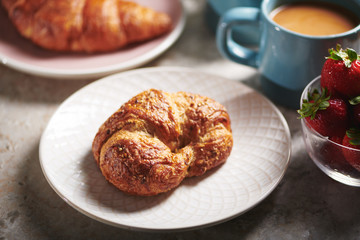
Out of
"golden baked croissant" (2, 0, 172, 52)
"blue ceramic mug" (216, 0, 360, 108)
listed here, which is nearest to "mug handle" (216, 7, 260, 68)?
"blue ceramic mug" (216, 0, 360, 108)

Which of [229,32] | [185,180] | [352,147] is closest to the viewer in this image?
[352,147]

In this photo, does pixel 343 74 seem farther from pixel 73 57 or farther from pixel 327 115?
pixel 73 57

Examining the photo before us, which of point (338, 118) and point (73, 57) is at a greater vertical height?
point (338, 118)

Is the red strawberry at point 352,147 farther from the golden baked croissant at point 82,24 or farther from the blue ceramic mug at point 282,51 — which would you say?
the golden baked croissant at point 82,24

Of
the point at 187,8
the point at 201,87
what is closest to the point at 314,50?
the point at 201,87

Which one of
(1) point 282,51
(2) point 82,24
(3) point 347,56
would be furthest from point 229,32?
(2) point 82,24

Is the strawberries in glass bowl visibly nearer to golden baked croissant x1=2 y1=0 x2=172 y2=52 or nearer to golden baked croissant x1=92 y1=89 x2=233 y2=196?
golden baked croissant x1=92 y1=89 x2=233 y2=196

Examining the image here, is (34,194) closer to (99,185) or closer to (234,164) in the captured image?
(99,185)
